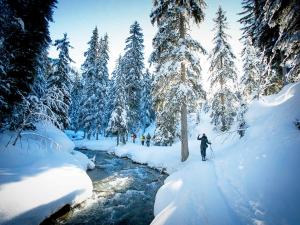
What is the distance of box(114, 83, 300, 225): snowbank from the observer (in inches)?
222

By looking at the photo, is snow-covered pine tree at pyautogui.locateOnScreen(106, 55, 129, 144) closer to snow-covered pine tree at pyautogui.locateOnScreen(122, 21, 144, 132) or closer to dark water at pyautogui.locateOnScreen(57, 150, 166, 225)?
snow-covered pine tree at pyautogui.locateOnScreen(122, 21, 144, 132)

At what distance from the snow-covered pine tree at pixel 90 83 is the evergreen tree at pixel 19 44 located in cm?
1969

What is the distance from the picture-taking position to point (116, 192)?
40.3ft

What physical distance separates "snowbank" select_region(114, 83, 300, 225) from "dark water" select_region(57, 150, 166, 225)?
116cm

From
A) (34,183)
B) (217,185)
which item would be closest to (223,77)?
(217,185)

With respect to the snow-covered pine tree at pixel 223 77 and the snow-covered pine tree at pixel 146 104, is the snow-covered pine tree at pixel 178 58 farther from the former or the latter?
the snow-covered pine tree at pixel 146 104

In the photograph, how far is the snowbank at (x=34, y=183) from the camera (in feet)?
24.7

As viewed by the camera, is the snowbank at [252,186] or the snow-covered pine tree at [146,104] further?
the snow-covered pine tree at [146,104]

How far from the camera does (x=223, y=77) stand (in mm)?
24859

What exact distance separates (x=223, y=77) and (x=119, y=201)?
770 inches

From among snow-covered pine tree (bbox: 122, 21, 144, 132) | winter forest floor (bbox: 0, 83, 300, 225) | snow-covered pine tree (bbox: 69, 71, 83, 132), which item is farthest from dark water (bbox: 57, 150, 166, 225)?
snow-covered pine tree (bbox: 69, 71, 83, 132)

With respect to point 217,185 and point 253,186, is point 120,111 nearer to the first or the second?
point 217,185

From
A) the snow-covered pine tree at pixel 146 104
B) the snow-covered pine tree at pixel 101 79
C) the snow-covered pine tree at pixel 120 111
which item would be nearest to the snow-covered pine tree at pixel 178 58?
the snow-covered pine tree at pixel 120 111

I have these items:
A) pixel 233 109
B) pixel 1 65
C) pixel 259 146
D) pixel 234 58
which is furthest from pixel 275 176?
pixel 234 58
